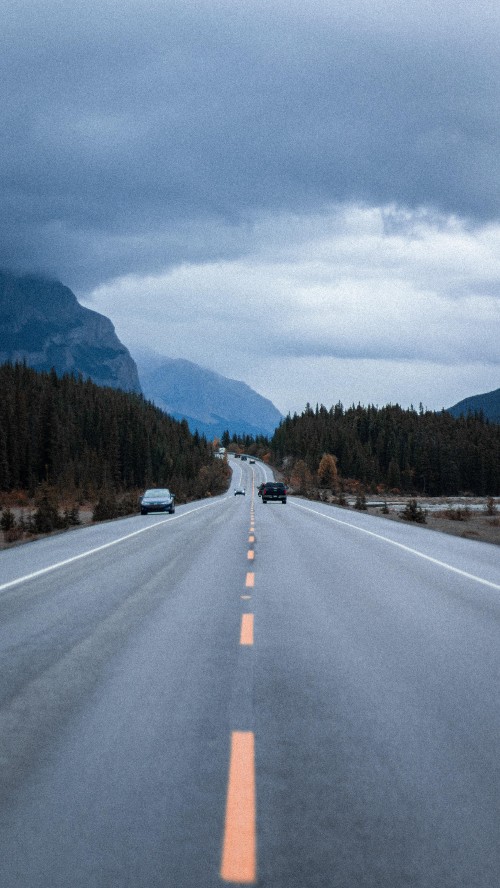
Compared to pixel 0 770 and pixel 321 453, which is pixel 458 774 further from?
pixel 321 453

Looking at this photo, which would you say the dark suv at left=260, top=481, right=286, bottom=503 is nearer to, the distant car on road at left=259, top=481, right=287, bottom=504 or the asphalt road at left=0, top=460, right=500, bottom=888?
the distant car on road at left=259, top=481, right=287, bottom=504

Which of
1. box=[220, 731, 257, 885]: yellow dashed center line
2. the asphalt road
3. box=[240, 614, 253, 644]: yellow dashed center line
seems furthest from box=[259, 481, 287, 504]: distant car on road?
box=[220, 731, 257, 885]: yellow dashed center line

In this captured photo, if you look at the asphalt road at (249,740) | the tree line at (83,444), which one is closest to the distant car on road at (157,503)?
the tree line at (83,444)

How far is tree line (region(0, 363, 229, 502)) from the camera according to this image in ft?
343

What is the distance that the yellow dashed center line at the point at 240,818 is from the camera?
335 centimetres

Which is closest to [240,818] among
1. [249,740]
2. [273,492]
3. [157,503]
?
[249,740]

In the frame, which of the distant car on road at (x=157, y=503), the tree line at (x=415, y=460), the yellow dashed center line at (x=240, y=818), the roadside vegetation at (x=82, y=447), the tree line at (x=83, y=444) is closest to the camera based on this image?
the yellow dashed center line at (x=240, y=818)

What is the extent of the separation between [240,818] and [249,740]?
1.14 m

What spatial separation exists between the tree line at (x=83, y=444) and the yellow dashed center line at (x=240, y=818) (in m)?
66.1

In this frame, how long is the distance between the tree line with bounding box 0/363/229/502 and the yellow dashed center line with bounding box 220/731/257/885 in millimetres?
66089

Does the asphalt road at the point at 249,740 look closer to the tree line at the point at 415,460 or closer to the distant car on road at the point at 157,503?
the distant car on road at the point at 157,503

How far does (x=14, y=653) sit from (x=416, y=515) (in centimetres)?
3088

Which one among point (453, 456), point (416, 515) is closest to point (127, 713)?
point (416, 515)

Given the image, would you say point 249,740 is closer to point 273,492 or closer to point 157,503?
point 157,503
